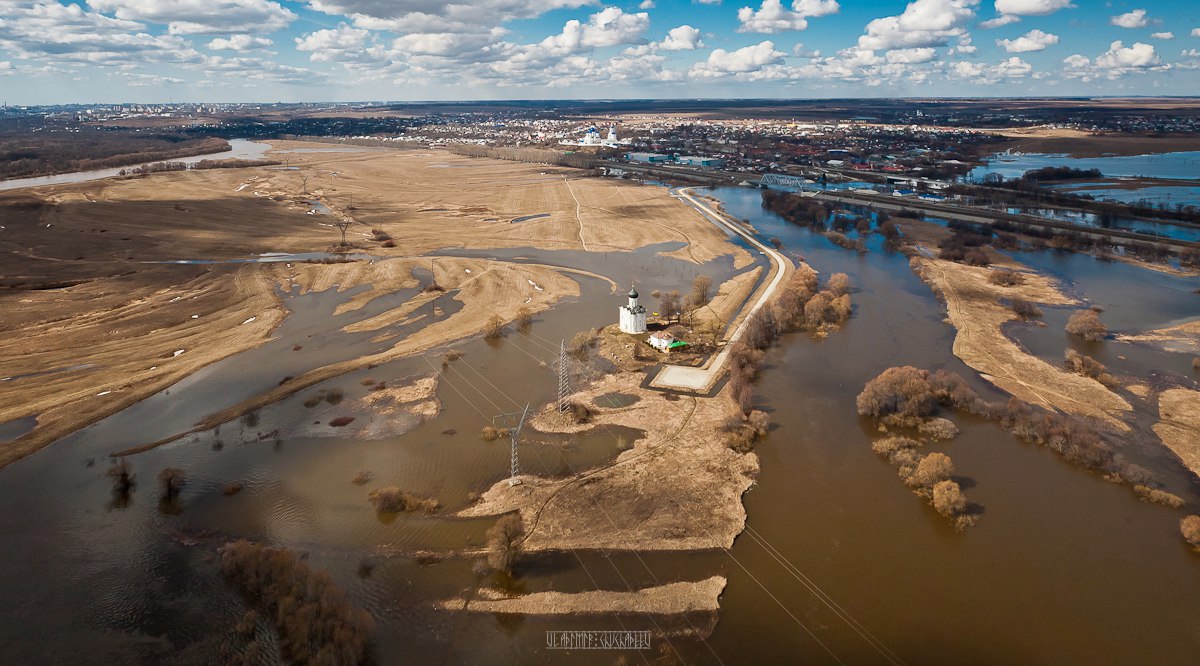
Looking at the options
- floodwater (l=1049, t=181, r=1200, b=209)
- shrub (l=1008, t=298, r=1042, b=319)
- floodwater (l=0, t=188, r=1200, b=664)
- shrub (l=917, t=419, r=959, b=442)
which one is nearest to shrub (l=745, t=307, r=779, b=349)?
floodwater (l=0, t=188, r=1200, b=664)

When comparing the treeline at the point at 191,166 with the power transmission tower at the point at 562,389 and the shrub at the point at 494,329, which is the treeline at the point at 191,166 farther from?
the power transmission tower at the point at 562,389

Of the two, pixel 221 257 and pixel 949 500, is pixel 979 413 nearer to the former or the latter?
pixel 949 500

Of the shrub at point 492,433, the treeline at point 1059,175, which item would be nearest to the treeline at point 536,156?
the treeline at point 1059,175

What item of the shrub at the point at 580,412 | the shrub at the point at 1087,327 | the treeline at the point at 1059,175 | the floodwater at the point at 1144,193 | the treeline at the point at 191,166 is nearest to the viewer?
the shrub at the point at 580,412

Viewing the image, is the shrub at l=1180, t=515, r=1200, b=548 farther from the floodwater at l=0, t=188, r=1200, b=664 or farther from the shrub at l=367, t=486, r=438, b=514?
the shrub at l=367, t=486, r=438, b=514

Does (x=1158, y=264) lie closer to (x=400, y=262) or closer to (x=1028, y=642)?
(x=1028, y=642)

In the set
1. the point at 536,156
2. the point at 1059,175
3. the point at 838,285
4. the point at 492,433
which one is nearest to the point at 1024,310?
the point at 838,285

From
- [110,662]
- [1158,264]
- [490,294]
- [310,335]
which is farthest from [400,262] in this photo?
[1158,264]
